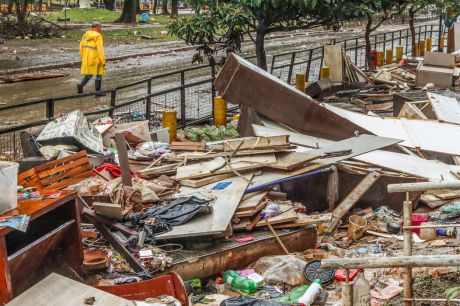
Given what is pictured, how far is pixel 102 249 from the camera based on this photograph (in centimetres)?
775

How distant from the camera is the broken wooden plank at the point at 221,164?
9500 millimetres

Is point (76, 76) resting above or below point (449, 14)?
below

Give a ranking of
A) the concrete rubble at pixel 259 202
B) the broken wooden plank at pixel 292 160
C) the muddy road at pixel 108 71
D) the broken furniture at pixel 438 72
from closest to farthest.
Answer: the concrete rubble at pixel 259 202 < the broken wooden plank at pixel 292 160 < the muddy road at pixel 108 71 < the broken furniture at pixel 438 72

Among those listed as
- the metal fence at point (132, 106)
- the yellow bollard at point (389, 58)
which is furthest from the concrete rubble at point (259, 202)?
the yellow bollard at point (389, 58)

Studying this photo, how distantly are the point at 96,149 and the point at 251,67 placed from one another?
3.16 metres

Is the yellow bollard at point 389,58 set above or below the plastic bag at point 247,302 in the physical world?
above

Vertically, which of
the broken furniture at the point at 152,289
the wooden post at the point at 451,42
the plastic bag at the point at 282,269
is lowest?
the plastic bag at the point at 282,269

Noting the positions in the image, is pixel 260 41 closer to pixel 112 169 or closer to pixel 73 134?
pixel 73 134

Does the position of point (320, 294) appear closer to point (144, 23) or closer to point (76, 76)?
point (76, 76)

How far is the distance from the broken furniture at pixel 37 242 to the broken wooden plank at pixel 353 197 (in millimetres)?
3650

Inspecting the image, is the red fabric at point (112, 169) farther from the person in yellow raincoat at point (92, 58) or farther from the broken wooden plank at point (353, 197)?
the person in yellow raincoat at point (92, 58)

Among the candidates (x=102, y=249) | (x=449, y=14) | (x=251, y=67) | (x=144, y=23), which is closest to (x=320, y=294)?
(x=102, y=249)

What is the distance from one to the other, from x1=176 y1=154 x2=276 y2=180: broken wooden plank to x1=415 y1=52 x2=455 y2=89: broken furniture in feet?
36.6

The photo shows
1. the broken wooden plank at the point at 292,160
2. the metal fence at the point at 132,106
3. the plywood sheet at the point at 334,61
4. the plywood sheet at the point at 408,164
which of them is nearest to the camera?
the broken wooden plank at the point at 292,160
